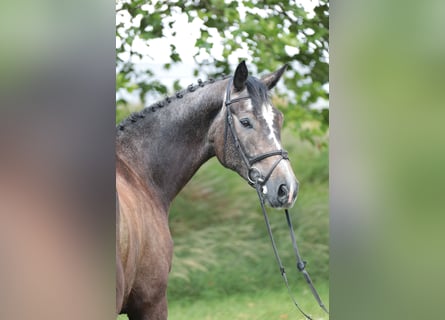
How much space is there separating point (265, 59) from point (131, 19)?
0.93 meters

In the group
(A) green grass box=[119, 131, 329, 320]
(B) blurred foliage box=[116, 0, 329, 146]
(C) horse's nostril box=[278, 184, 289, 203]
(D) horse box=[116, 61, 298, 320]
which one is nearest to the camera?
(D) horse box=[116, 61, 298, 320]

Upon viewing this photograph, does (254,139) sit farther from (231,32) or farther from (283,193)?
(231,32)

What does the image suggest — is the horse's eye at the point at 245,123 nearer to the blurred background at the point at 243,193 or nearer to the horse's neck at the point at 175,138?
the horse's neck at the point at 175,138

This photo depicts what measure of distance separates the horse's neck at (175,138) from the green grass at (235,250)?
2.89 metres

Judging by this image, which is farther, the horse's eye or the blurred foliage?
the blurred foliage

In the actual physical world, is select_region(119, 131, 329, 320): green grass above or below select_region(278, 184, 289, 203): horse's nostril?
below

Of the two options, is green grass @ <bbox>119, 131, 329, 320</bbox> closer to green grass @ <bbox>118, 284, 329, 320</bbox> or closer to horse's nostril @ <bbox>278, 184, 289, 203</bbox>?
green grass @ <bbox>118, 284, 329, 320</bbox>

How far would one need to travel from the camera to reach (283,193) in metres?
2.74

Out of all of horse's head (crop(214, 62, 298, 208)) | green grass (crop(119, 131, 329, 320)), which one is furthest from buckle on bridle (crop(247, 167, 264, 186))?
green grass (crop(119, 131, 329, 320))

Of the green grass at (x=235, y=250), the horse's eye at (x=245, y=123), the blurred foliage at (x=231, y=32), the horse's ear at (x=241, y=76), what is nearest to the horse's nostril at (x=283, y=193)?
the horse's eye at (x=245, y=123)

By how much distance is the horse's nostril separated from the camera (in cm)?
272
